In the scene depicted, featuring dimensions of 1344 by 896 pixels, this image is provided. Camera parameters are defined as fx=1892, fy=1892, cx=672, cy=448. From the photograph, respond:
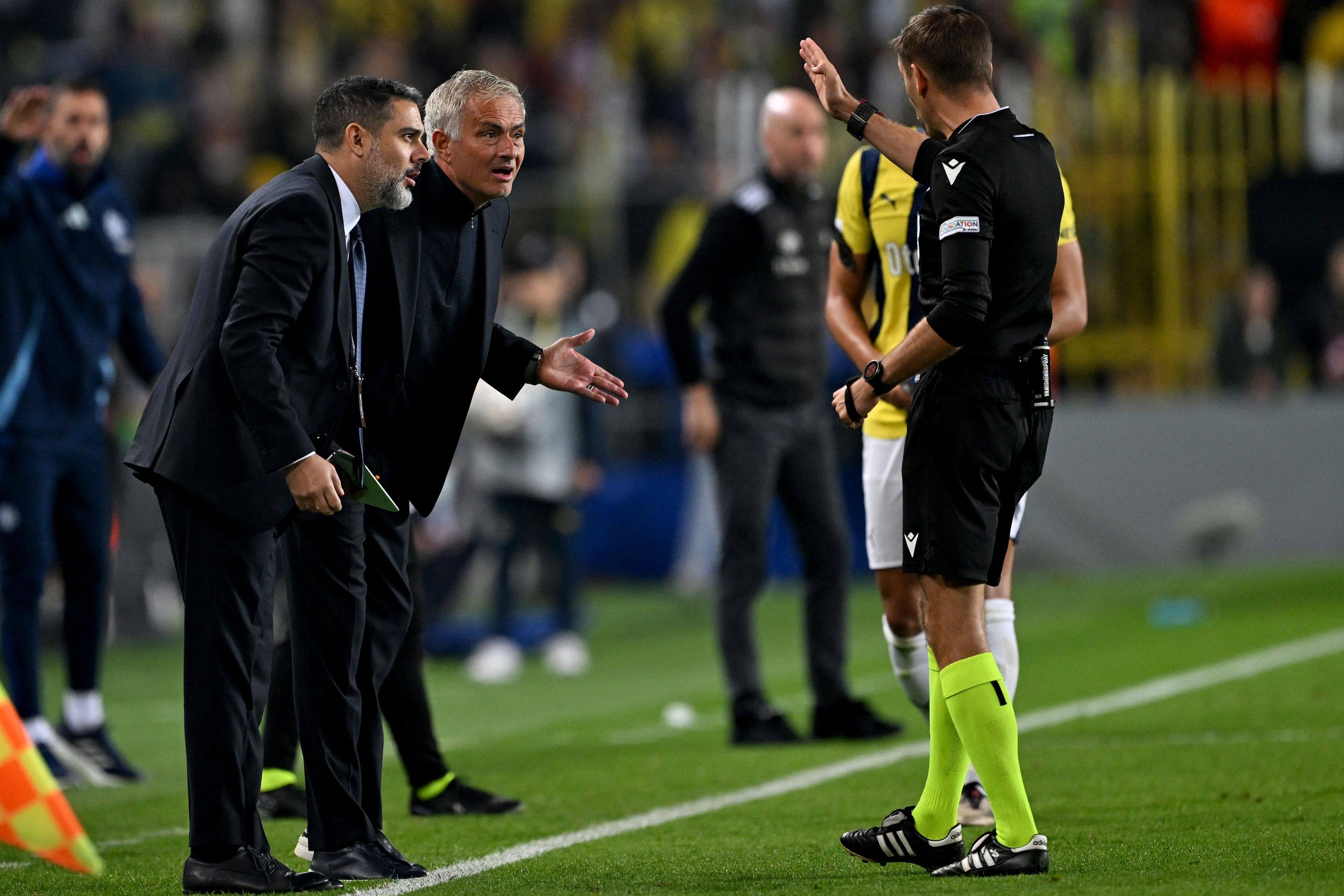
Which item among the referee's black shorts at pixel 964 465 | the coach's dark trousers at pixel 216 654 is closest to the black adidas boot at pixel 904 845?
the referee's black shorts at pixel 964 465

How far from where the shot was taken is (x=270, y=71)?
2036 centimetres

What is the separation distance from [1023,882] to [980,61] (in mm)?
1944

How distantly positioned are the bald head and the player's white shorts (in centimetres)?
227

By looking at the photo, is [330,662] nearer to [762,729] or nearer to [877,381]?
[877,381]

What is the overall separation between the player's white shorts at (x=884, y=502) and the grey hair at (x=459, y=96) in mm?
1515

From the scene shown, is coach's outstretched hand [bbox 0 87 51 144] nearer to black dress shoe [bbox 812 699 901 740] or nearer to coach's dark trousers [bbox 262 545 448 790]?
coach's dark trousers [bbox 262 545 448 790]

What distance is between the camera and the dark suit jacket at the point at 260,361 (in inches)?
169

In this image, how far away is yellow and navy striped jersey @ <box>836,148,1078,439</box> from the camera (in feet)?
18.9

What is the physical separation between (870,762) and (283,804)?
2107mm

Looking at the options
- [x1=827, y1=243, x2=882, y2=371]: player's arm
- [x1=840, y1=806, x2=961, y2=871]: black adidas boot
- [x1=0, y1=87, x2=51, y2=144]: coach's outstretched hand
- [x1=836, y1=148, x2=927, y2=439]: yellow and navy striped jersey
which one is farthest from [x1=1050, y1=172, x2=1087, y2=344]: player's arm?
[x1=0, y1=87, x2=51, y2=144]: coach's outstretched hand

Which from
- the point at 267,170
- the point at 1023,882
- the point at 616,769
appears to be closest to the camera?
the point at 1023,882

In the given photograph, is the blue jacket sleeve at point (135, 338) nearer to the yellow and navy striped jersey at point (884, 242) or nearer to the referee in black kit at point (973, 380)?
the yellow and navy striped jersey at point (884, 242)

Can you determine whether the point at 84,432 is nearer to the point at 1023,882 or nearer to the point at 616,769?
the point at 616,769

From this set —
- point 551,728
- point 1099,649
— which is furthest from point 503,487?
point 1099,649
